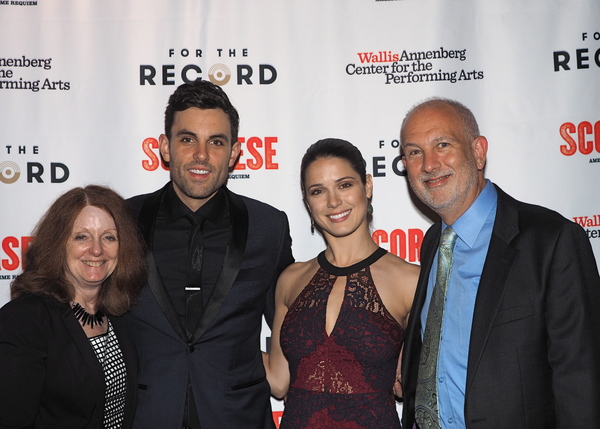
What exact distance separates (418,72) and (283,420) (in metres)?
2.25

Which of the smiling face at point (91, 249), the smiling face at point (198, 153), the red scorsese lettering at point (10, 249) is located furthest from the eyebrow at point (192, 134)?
the red scorsese lettering at point (10, 249)

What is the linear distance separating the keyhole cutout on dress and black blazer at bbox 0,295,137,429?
0.98 m

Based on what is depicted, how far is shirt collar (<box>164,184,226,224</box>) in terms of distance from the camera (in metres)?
2.77

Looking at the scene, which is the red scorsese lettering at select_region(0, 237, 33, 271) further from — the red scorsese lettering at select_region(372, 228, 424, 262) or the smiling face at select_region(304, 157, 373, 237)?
the red scorsese lettering at select_region(372, 228, 424, 262)

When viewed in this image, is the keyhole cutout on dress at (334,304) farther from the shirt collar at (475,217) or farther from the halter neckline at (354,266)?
the shirt collar at (475,217)

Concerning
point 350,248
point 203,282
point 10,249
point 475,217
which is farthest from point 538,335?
point 10,249

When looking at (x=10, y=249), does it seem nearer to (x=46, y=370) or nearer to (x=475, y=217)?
(x=46, y=370)

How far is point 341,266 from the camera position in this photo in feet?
8.95

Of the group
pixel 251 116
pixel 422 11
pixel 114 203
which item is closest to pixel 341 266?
pixel 114 203

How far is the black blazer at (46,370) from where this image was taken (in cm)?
204

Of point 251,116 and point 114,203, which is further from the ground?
point 251,116

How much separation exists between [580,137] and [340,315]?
207cm

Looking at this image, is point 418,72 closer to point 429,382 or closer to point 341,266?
point 341,266

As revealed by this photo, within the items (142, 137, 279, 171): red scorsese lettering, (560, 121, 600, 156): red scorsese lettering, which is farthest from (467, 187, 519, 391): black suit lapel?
(142, 137, 279, 171): red scorsese lettering
